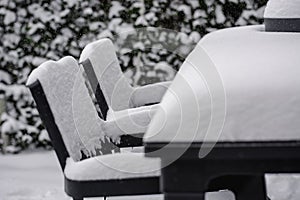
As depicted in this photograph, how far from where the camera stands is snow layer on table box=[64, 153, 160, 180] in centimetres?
192

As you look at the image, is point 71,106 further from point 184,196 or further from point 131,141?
point 184,196

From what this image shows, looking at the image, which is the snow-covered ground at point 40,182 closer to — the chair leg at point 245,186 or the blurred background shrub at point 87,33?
the blurred background shrub at point 87,33

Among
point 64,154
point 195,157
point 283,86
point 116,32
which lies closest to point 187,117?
point 195,157

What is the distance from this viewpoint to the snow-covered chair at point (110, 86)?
260 cm

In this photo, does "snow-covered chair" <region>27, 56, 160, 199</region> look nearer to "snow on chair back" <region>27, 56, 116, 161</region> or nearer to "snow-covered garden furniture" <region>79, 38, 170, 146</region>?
"snow on chair back" <region>27, 56, 116, 161</region>

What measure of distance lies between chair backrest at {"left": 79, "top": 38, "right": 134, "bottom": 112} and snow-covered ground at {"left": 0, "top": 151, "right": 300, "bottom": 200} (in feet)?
2.19

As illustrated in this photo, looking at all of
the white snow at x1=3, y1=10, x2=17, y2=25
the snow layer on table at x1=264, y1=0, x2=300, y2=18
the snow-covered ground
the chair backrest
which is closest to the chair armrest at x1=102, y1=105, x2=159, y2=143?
the chair backrest

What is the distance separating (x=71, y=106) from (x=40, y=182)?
5.84 feet

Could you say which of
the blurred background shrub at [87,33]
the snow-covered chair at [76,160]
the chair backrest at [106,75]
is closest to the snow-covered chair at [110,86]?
the chair backrest at [106,75]

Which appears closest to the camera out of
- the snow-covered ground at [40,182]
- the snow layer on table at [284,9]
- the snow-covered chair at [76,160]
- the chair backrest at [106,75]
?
the snow-covered chair at [76,160]

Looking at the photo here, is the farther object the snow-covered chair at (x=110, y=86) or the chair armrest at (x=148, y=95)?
the chair armrest at (x=148, y=95)

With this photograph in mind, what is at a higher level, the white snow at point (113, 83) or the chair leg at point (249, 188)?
the white snow at point (113, 83)

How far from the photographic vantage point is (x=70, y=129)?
2.03 meters

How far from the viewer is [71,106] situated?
2094 millimetres
